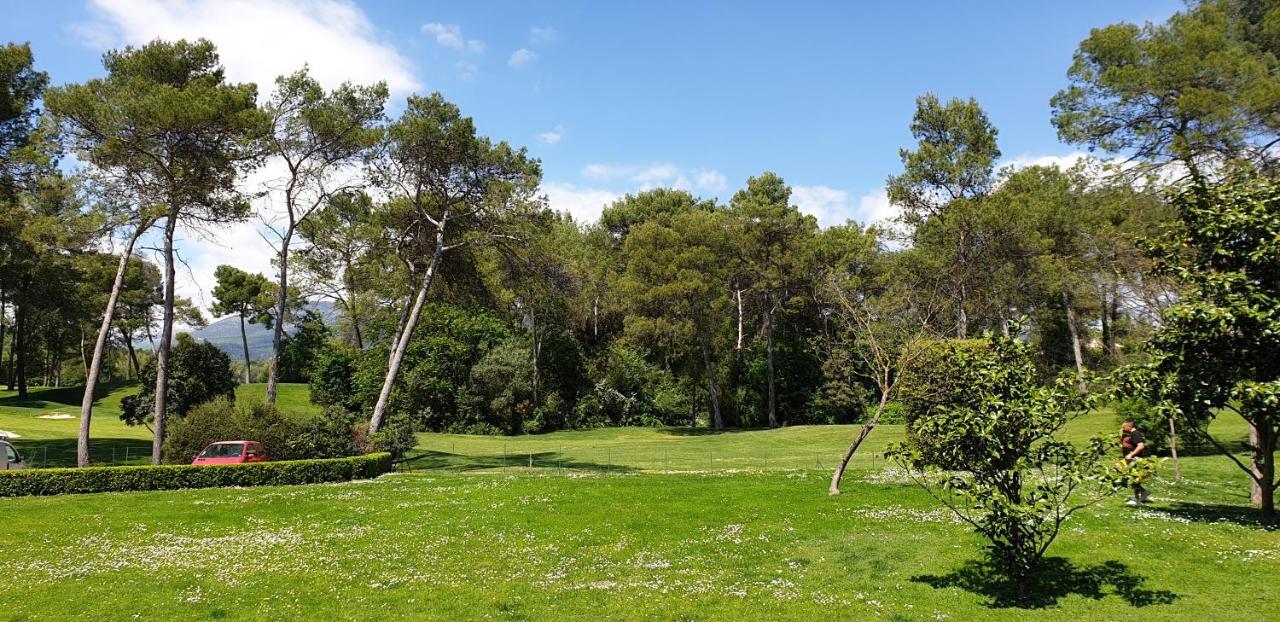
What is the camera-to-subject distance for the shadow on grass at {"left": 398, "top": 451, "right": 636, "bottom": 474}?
104 feet

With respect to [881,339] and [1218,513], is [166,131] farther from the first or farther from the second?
[881,339]

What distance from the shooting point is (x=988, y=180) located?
51719 millimetres

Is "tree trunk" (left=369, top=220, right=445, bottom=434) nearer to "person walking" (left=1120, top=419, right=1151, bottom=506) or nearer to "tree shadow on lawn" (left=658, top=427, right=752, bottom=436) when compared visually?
"tree shadow on lawn" (left=658, top=427, right=752, bottom=436)

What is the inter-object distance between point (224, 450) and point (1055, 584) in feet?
88.8

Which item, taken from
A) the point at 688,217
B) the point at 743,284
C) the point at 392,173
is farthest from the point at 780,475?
the point at 743,284

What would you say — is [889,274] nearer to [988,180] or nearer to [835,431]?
[988,180]

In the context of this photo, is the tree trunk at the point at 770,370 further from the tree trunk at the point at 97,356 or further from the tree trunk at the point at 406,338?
the tree trunk at the point at 97,356

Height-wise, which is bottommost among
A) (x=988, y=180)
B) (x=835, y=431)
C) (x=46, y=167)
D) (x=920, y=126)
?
(x=835, y=431)

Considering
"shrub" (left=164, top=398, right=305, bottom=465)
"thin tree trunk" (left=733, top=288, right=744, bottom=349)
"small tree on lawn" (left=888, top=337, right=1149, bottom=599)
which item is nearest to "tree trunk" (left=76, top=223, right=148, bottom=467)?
"shrub" (left=164, top=398, right=305, bottom=465)

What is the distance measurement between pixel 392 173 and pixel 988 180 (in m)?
43.1

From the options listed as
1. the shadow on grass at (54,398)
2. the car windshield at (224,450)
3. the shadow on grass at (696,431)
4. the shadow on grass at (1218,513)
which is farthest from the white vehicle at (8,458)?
the shadow on grass at (54,398)

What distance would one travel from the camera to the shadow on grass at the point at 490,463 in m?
31.8

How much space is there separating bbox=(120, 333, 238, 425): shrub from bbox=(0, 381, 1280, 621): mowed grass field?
16.5m

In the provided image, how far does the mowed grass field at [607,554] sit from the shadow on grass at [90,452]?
11753 millimetres
